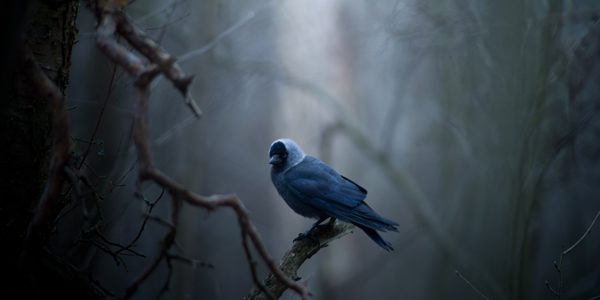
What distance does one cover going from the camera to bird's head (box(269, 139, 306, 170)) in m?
4.11

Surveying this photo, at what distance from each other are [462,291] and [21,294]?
34.9 ft

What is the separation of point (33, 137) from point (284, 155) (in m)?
2.16

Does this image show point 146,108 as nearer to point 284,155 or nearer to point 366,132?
point 284,155

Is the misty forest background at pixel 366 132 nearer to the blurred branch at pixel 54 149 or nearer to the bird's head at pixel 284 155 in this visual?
the blurred branch at pixel 54 149

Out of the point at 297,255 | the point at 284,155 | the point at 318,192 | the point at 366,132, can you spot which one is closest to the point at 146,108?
the point at 297,255

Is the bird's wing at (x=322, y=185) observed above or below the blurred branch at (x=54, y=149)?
below

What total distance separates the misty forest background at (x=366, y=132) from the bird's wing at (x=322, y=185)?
1136 mm

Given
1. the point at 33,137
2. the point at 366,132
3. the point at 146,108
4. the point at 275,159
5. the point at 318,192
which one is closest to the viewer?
the point at 146,108

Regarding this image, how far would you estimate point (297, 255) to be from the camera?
3328 mm

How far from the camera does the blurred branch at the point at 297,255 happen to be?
2855 mm

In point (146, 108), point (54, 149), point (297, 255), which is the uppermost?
point (54, 149)

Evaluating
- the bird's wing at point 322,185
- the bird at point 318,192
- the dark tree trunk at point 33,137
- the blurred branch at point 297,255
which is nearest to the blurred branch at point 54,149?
the dark tree trunk at point 33,137

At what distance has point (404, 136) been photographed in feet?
40.5

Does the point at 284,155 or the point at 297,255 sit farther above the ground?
the point at 284,155
